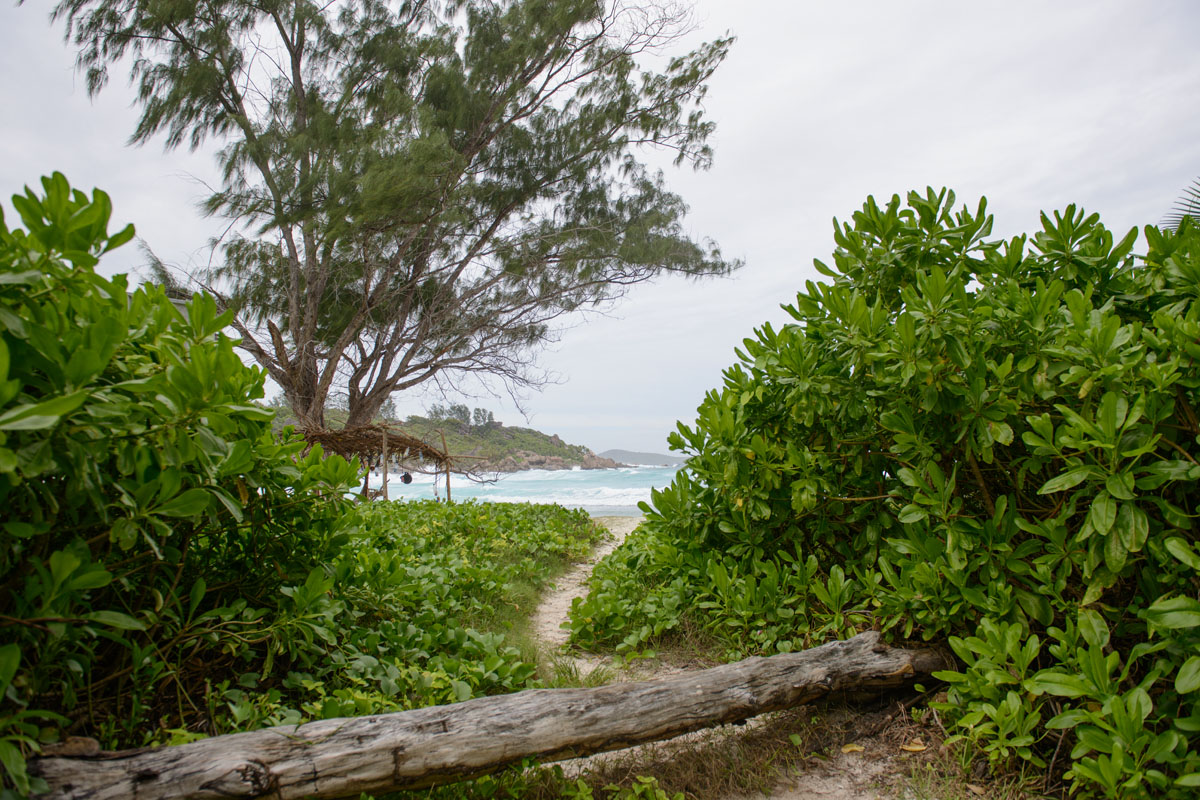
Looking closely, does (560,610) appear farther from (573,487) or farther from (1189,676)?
(573,487)

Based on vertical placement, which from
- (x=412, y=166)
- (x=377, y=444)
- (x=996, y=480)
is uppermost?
(x=412, y=166)

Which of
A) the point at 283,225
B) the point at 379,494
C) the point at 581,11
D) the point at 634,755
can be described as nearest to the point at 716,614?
the point at 634,755

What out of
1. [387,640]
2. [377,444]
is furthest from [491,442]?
[387,640]

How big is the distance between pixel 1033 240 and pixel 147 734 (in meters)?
3.67

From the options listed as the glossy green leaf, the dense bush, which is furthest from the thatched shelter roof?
the glossy green leaf

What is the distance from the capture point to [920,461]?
2.52 m

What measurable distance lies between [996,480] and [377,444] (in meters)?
10.5

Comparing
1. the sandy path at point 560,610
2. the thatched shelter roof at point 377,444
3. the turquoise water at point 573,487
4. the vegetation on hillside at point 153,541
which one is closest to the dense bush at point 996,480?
the sandy path at point 560,610

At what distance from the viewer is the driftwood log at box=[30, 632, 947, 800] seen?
1515mm

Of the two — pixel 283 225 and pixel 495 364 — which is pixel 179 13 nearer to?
pixel 283 225

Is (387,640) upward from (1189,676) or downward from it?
downward

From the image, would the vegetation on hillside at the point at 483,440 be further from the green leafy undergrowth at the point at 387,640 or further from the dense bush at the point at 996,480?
the dense bush at the point at 996,480

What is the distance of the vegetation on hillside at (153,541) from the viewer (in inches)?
51.5

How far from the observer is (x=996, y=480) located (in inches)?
103
